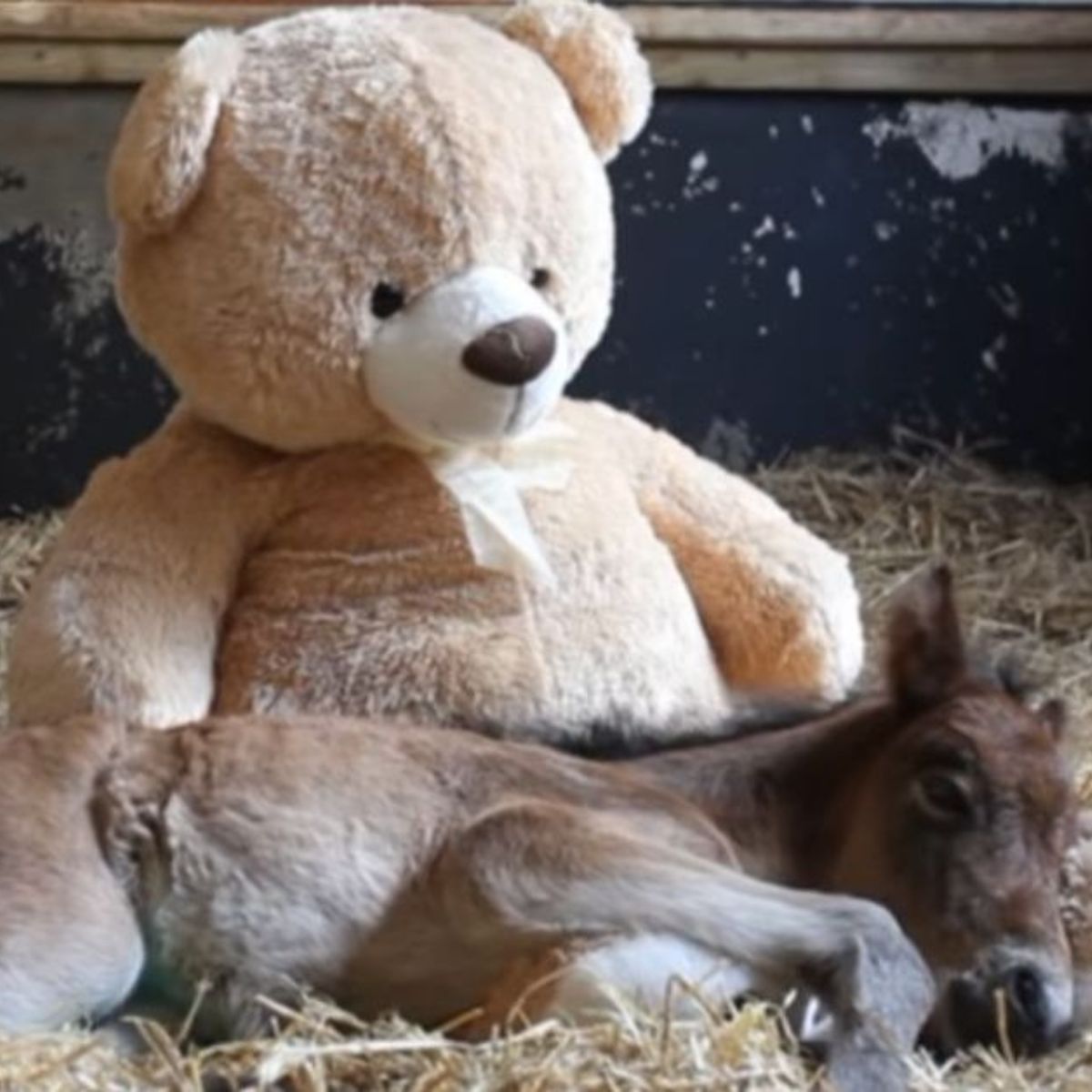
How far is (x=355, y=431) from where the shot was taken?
8.44 feet

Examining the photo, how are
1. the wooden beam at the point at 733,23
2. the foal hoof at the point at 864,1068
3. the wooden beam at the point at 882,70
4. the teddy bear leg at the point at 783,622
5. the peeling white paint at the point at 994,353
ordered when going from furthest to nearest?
the peeling white paint at the point at 994,353 → the wooden beam at the point at 882,70 → the wooden beam at the point at 733,23 → the teddy bear leg at the point at 783,622 → the foal hoof at the point at 864,1068

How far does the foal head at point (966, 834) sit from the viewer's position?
7.43ft

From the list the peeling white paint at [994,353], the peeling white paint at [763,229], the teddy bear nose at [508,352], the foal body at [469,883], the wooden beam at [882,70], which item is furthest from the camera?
the peeling white paint at [994,353]

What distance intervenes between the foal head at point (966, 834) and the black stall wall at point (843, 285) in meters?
2.27

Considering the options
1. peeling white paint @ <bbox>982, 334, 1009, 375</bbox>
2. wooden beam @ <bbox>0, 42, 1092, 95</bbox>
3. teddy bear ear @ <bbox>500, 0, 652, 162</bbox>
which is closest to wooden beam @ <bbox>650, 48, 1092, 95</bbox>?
wooden beam @ <bbox>0, 42, 1092, 95</bbox>

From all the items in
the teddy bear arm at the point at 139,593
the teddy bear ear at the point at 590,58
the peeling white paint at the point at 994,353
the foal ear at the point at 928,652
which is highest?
the teddy bear ear at the point at 590,58

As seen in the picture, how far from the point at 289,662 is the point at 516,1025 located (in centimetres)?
52

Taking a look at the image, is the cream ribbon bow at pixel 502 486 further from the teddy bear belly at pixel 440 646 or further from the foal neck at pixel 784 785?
the foal neck at pixel 784 785

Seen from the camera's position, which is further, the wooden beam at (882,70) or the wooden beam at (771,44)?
the wooden beam at (882,70)

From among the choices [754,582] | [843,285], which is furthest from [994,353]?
[754,582]

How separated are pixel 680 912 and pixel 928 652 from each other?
1.39 feet

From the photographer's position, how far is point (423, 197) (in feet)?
8.32

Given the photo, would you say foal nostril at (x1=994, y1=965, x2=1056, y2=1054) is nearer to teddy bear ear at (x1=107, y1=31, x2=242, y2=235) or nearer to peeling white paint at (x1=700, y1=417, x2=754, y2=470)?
teddy bear ear at (x1=107, y1=31, x2=242, y2=235)

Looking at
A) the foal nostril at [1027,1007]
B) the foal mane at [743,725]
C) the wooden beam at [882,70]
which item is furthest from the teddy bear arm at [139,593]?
the wooden beam at [882,70]
